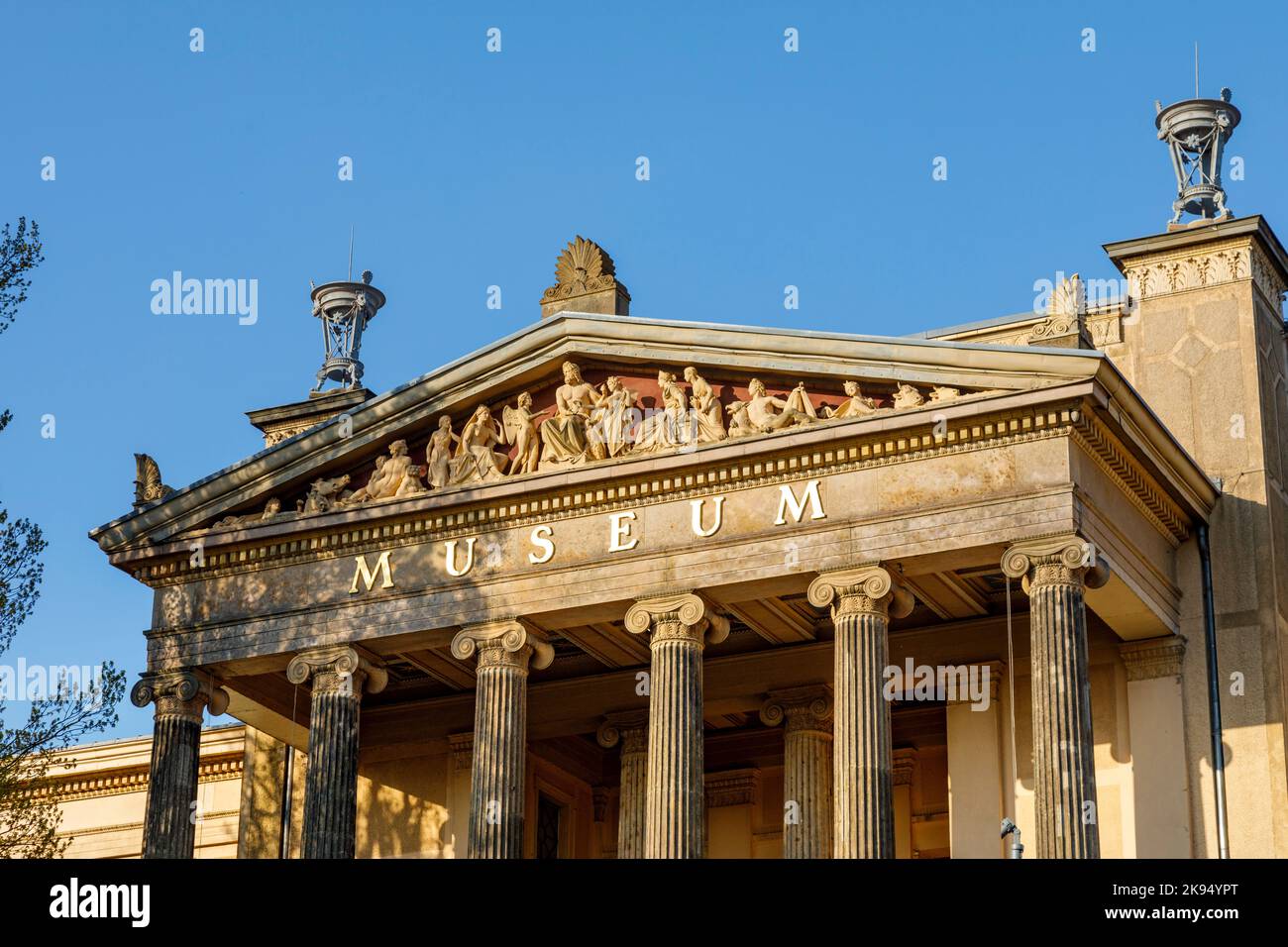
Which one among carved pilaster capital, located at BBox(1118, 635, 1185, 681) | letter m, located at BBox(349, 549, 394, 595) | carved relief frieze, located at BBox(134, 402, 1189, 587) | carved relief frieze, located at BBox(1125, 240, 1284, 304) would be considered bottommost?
carved pilaster capital, located at BBox(1118, 635, 1185, 681)

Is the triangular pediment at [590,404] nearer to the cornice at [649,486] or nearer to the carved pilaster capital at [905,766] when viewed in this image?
the cornice at [649,486]

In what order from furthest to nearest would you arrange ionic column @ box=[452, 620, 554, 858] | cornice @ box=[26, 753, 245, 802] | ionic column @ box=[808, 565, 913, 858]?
cornice @ box=[26, 753, 245, 802]
ionic column @ box=[452, 620, 554, 858]
ionic column @ box=[808, 565, 913, 858]

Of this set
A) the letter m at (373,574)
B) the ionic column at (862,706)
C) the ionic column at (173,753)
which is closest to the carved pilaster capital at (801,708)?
the ionic column at (862,706)

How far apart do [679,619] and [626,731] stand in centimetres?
563

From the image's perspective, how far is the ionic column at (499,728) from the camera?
107ft

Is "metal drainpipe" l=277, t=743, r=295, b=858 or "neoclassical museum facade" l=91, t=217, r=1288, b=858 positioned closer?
"neoclassical museum facade" l=91, t=217, r=1288, b=858

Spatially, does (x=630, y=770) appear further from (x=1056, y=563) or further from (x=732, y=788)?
(x=1056, y=563)

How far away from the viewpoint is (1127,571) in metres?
31.8

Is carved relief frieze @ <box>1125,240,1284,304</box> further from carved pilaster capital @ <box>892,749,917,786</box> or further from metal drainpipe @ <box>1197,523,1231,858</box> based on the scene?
carved pilaster capital @ <box>892,749,917,786</box>

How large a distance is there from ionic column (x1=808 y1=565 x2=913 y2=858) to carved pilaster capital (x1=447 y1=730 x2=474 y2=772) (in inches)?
357

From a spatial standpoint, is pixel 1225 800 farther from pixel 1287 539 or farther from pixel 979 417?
pixel 979 417

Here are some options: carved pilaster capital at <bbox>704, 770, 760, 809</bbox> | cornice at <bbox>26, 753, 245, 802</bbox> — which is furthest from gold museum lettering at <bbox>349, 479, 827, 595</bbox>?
cornice at <bbox>26, 753, 245, 802</bbox>

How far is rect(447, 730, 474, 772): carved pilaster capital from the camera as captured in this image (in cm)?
3812

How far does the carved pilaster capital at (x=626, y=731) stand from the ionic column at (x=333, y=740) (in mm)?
4305
